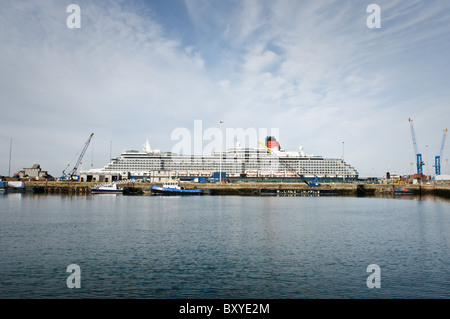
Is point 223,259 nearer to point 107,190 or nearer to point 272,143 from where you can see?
point 107,190

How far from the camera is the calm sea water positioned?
12.2 metres

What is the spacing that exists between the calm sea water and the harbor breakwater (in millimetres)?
57531

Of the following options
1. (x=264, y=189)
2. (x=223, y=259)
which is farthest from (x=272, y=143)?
(x=223, y=259)

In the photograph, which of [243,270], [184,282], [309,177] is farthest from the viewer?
[309,177]

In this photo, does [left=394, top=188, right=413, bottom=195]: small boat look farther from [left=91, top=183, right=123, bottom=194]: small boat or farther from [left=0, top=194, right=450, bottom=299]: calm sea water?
[left=91, top=183, right=123, bottom=194]: small boat

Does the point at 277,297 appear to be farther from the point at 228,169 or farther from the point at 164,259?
the point at 228,169

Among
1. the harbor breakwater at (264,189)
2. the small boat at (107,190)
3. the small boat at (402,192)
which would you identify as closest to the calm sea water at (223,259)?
the small boat at (107,190)

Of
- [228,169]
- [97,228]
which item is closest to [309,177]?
[228,169]

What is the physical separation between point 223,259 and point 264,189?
229 ft

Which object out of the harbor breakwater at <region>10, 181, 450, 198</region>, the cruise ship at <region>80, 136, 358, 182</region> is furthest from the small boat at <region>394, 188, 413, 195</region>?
the cruise ship at <region>80, 136, 358, 182</region>
